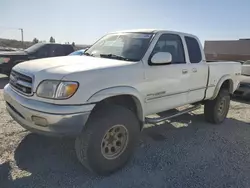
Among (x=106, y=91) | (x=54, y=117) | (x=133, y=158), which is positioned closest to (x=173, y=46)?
(x=106, y=91)

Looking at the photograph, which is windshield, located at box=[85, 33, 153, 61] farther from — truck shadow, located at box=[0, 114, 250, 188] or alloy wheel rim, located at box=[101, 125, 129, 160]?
truck shadow, located at box=[0, 114, 250, 188]

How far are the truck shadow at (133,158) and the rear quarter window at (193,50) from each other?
1.51 meters

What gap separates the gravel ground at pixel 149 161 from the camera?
3186 mm

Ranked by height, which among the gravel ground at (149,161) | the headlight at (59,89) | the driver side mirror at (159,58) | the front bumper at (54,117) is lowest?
the gravel ground at (149,161)

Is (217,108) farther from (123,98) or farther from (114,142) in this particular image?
(114,142)

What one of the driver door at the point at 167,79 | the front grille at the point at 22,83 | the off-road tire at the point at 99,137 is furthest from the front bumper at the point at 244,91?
the front grille at the point at 22,83

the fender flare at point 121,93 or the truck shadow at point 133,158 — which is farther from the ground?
the fender flare at point 121,93

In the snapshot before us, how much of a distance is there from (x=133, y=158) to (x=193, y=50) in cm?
245

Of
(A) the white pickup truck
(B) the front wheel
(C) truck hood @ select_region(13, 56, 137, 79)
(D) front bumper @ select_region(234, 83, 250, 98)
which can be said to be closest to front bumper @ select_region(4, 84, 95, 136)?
(A) the white pickup truck

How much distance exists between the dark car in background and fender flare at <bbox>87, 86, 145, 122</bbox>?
783 cm

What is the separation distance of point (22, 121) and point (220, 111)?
14.8 feet

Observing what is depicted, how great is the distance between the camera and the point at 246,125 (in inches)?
234

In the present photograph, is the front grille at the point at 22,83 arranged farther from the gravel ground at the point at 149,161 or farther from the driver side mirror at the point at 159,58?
the driver side mirror at the point at 159,58

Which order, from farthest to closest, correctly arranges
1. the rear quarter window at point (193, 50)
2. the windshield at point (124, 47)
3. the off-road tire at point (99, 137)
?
the rear quarter window at point (193, 50) < the windshield at point (124, 47) < the off-road tire at point (99, 137)
